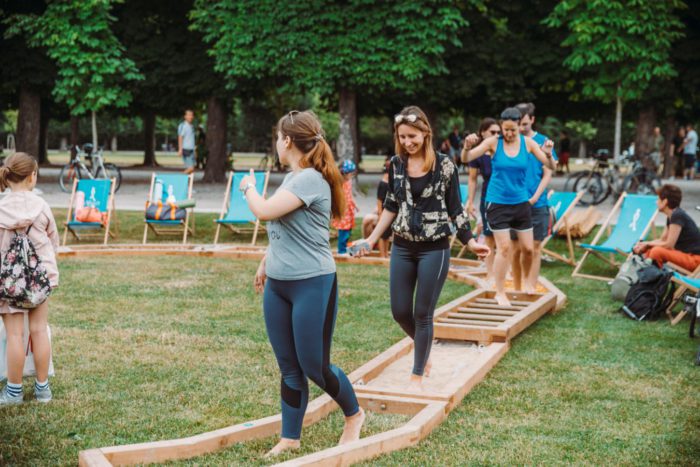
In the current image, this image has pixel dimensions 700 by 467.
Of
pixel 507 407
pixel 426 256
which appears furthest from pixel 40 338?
pixel 507 407

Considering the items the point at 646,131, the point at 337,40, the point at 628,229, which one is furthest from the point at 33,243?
the point at 646,131

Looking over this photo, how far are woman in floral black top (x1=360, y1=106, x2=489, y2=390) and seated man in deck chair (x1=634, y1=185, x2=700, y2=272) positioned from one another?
4.22 m

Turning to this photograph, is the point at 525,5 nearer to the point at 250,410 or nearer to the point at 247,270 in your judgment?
the point at 247,270

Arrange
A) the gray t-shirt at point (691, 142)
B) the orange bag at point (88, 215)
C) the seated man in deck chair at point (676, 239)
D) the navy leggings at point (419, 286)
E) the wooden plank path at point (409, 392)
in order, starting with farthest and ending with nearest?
the gray t-shirt at point (691, 142)
the orange bag at point (88, 215)
the seated man in deck chair at point (676, 239)
the navy leggings at point (419, 286)
the wooden plank path at point (409, 392)

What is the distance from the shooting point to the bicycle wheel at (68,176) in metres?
21.4

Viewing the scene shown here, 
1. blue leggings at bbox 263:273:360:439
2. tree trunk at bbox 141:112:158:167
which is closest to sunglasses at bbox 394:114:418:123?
blue leggings at bbox 263:273:360:439

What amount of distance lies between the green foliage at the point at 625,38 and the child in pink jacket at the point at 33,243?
1660 centimetres

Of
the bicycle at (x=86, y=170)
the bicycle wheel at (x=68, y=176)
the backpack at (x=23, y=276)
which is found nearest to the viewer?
the backpack at (x=23, y=276)

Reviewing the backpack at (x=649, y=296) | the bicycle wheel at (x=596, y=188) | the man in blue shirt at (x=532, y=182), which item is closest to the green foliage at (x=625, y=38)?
the bicycle wheel at (x=596, y=188)

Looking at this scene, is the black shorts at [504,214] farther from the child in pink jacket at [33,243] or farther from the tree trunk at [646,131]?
the tree trunk at [646,131]

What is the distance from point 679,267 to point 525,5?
51.2 ft

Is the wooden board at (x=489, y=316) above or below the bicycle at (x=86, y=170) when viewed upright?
below

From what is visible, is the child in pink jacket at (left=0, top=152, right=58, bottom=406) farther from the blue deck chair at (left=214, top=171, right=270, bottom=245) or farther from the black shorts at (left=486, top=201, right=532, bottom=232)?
the blue deck chair at (left=214, top=171, right=270, bottom=245)

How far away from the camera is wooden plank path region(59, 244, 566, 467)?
4297 mm
